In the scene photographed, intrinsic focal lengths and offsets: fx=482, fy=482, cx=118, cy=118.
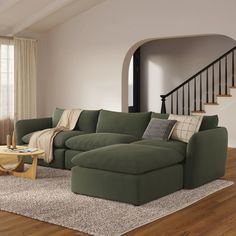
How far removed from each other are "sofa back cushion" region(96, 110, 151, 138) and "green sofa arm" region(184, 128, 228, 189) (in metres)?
1.10

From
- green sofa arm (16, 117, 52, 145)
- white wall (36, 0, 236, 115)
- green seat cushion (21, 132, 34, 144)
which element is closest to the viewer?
green seat cushion (21, 132, 34, 144)

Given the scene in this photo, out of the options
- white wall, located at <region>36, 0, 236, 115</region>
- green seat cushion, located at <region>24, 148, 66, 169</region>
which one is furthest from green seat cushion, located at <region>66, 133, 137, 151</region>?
white wall, located at <region>36, 0, 236, 115</region>

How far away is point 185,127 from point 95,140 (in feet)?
3.81

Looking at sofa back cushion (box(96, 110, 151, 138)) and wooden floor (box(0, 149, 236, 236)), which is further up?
sofa back cushion (box(96, 110, 151, 138))

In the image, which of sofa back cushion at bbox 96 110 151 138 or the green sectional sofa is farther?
sofa back cushion at bbox 96 110 151 138

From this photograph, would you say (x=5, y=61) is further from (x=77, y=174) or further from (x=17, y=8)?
(x=77, y=174)

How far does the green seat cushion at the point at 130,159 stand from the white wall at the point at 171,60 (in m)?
5.49

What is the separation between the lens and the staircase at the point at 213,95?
A: 338 inches

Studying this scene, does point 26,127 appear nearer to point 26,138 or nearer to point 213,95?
point 26,138

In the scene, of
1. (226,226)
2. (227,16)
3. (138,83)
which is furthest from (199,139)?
(138,83)

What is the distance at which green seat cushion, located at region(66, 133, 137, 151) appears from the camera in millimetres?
6008

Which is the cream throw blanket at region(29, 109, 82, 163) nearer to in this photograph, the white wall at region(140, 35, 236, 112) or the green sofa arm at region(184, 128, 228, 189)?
the green sofa arm at region(184, 128, 228, 189)

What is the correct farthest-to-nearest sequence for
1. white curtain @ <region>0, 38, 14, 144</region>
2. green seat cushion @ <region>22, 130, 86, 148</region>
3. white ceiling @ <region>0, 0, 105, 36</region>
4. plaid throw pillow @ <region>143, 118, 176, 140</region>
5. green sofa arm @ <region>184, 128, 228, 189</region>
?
white curtain @ <region>0, 38, 14, 144</region>, white ceiling @ <region>0, 0, 105, 36</region>, green seat cushion @ <region>22, 130, 86, 148</region>, plaid throw pillow @ <region>143, 118, 176, 140</region>, green sofa arm @ <region>184, 128, 228, 189</region>

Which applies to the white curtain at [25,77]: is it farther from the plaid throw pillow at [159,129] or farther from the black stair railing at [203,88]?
the plaid throw pillow at [159,129]
